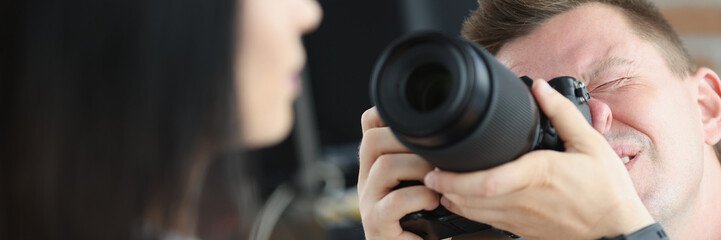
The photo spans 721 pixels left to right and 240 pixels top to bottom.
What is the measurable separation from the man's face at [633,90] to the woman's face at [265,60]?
47 cm

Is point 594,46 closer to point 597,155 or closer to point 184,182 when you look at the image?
point 597,155

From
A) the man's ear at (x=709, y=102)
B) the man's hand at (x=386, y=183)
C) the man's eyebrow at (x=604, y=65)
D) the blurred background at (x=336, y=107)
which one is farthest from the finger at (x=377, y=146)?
the blurred background at (x=336, y=107)

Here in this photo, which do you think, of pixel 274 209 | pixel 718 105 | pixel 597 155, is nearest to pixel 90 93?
pixel 597 155

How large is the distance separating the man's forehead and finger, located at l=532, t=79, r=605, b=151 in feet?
Result: 1.05

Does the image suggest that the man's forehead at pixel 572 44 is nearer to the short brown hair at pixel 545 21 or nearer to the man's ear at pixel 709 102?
the short brown hair at pixel 545 21

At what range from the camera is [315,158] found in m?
1.81

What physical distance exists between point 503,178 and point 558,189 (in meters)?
0.07

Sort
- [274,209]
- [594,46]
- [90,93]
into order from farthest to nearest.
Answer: [274,209]
[594,46]
[90,93]

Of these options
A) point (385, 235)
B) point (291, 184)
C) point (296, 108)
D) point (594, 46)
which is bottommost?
point (291, 184)

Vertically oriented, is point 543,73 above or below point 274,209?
above

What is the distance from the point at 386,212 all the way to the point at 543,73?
31 centimetres

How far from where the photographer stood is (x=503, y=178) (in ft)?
1.53

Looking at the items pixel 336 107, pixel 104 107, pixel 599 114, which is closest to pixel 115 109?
pixel 104 107

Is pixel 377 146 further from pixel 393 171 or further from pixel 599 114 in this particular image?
pixel 599 114
